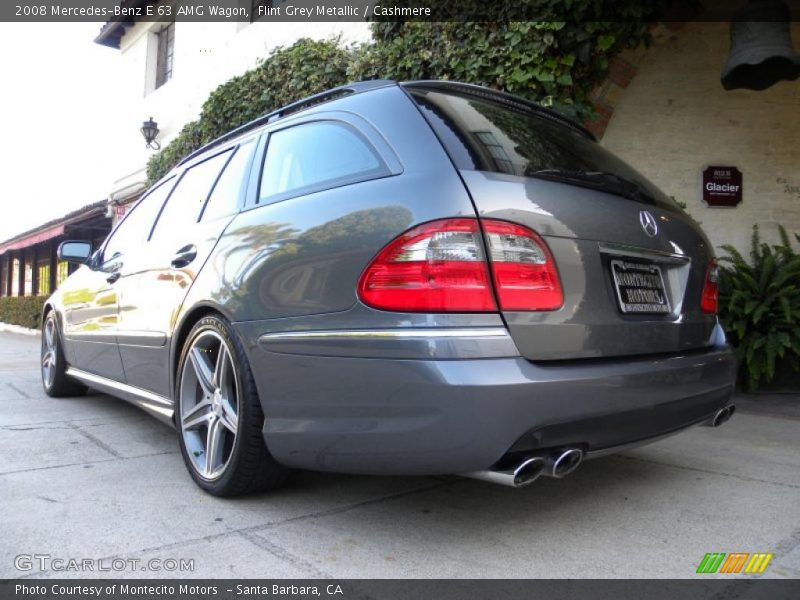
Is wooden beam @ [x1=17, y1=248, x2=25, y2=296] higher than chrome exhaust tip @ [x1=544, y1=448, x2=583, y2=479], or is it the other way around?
chrome exhaust tip @ [x1=544, y1=448, x2=583, y2=479]

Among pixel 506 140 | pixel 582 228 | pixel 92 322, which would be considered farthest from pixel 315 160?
pixel 92 322

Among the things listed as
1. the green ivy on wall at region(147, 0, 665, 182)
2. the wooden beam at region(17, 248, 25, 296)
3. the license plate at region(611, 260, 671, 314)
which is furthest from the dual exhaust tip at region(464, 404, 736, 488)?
the wooden beam at region(17, 248, 25, 296)

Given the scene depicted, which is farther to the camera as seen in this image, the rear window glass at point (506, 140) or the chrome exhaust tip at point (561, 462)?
the rear window glass at point (506, 140)

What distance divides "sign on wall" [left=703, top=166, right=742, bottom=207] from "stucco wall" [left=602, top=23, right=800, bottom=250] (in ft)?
0.25

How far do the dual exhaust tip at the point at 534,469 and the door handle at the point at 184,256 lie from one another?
1.71 meters

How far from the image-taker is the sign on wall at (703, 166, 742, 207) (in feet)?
20.6

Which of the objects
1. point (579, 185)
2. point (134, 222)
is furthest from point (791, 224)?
point (134, 222)

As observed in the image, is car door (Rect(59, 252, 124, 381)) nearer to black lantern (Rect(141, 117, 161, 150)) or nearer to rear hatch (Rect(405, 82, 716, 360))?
rear hatch (Rect(405, 82, 716, 360))

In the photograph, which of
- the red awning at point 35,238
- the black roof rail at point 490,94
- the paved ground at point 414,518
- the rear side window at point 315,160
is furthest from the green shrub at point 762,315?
the red awning at point 35,238

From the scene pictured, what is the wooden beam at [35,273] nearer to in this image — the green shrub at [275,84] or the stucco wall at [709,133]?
the green shrub at [275,84]

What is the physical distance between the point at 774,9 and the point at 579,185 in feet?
11.8

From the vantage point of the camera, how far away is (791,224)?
6289mm

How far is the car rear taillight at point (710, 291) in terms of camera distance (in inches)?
101

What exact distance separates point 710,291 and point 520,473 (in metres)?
1.36
